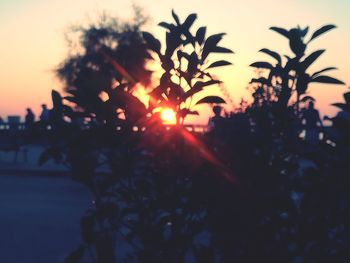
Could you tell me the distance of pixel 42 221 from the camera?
8.55 m

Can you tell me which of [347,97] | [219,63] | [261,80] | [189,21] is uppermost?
[189,21]

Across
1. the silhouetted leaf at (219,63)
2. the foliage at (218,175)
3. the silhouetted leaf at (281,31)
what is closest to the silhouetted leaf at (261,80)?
the foliage at (218,175)

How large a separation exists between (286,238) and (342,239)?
13.4 inches

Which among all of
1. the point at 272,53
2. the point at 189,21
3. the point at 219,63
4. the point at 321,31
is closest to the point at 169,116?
the point at 219,63

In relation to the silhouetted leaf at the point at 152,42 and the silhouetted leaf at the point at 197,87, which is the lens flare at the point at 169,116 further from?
the silhouetted leaf at the point at 152,42

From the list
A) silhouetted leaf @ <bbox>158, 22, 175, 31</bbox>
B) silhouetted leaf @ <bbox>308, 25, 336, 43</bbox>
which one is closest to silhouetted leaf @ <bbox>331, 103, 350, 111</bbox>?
silhouetted leaf @ <bbox>308, 25, 336, 43</bbox>

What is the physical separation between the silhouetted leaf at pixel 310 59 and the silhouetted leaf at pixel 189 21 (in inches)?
26.9

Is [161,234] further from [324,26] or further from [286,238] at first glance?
[324,26]

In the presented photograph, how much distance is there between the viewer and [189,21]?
3.11 metres

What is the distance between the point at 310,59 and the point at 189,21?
736mm

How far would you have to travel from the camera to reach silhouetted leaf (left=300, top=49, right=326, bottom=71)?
10.0 ft

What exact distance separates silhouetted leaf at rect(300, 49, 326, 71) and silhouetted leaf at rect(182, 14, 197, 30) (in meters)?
0.68

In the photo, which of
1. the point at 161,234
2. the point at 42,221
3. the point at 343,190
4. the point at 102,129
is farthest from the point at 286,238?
the point at 42,221

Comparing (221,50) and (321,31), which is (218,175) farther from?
(321,31)
